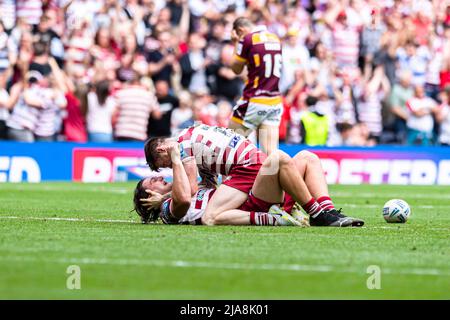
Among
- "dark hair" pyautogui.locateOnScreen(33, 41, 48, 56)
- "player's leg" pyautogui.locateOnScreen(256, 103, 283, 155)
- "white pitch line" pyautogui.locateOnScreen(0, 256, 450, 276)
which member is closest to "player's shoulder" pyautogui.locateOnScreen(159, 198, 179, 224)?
"white pitch line" pyautogui.locateOnScreen(0, 256, 450, 276)

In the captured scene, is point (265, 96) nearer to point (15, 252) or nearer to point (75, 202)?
point (75, 202)

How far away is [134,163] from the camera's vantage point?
22734mm

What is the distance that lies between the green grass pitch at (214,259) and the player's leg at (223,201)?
11.0 inches

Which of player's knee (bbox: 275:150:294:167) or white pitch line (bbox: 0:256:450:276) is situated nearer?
white pitch line (bbox: 0:256:450:276)

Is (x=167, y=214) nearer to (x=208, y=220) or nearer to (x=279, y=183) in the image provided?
(x=208, y=220)

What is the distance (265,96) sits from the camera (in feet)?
53.2

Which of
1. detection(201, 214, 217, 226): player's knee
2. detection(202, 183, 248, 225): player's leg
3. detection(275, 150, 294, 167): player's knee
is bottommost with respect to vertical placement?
detection(201, 214, 217, 226): player's knee

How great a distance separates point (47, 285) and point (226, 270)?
1312 mm

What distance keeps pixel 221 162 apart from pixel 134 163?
1188 centimetres

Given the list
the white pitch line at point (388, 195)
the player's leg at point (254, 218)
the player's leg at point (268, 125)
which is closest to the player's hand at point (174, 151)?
the player's leg at point (254, 218)

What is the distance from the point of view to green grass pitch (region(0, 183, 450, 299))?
6.82 m

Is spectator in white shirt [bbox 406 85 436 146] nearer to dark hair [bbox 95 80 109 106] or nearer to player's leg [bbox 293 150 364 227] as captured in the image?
dark hair [bbox 95 80 109 106]

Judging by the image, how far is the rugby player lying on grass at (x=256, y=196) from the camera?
1057 centimetres
